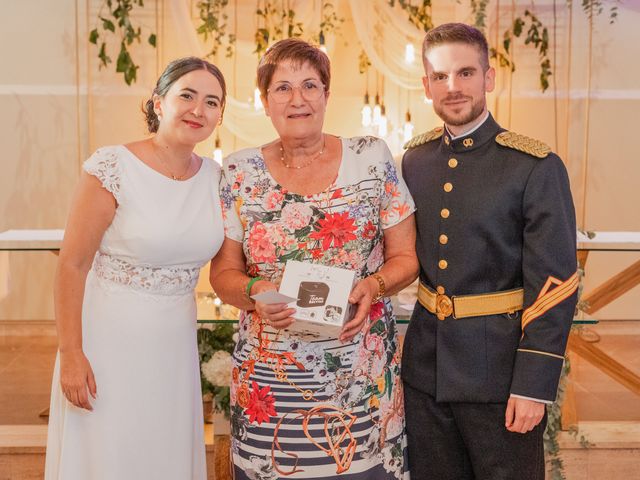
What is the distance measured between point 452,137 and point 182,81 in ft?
2.50

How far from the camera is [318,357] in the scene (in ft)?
7.57

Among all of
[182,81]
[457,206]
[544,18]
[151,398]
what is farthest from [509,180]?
[544,18]

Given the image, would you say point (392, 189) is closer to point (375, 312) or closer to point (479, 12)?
point (375, 312)

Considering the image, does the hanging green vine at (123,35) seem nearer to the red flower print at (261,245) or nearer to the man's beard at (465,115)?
the red flower print at (261,245)

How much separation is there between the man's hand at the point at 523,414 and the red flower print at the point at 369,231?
0.57m

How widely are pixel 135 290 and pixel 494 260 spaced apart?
0.99 meters

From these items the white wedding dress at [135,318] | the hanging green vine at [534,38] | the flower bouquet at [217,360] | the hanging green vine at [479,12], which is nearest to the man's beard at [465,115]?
the white wedding dress at [135,318]

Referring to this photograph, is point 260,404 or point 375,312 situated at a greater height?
point 375,312

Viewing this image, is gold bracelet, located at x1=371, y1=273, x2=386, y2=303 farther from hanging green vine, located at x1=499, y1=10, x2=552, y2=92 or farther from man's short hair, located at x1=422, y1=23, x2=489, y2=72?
hanging green vine, located at x1=499, y1=10, x2=552, y2=92

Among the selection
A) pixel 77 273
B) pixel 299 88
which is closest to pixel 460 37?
pixel 299 88

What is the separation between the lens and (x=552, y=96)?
6.76 m

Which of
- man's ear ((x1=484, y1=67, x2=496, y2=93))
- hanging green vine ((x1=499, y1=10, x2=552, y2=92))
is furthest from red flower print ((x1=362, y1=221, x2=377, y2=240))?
hanging green vine ((x1=499, y1=10, x2=552, y2=92))

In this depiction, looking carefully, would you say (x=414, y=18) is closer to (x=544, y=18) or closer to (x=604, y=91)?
(x=544, y=18)

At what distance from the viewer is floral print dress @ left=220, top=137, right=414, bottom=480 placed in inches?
90.5
